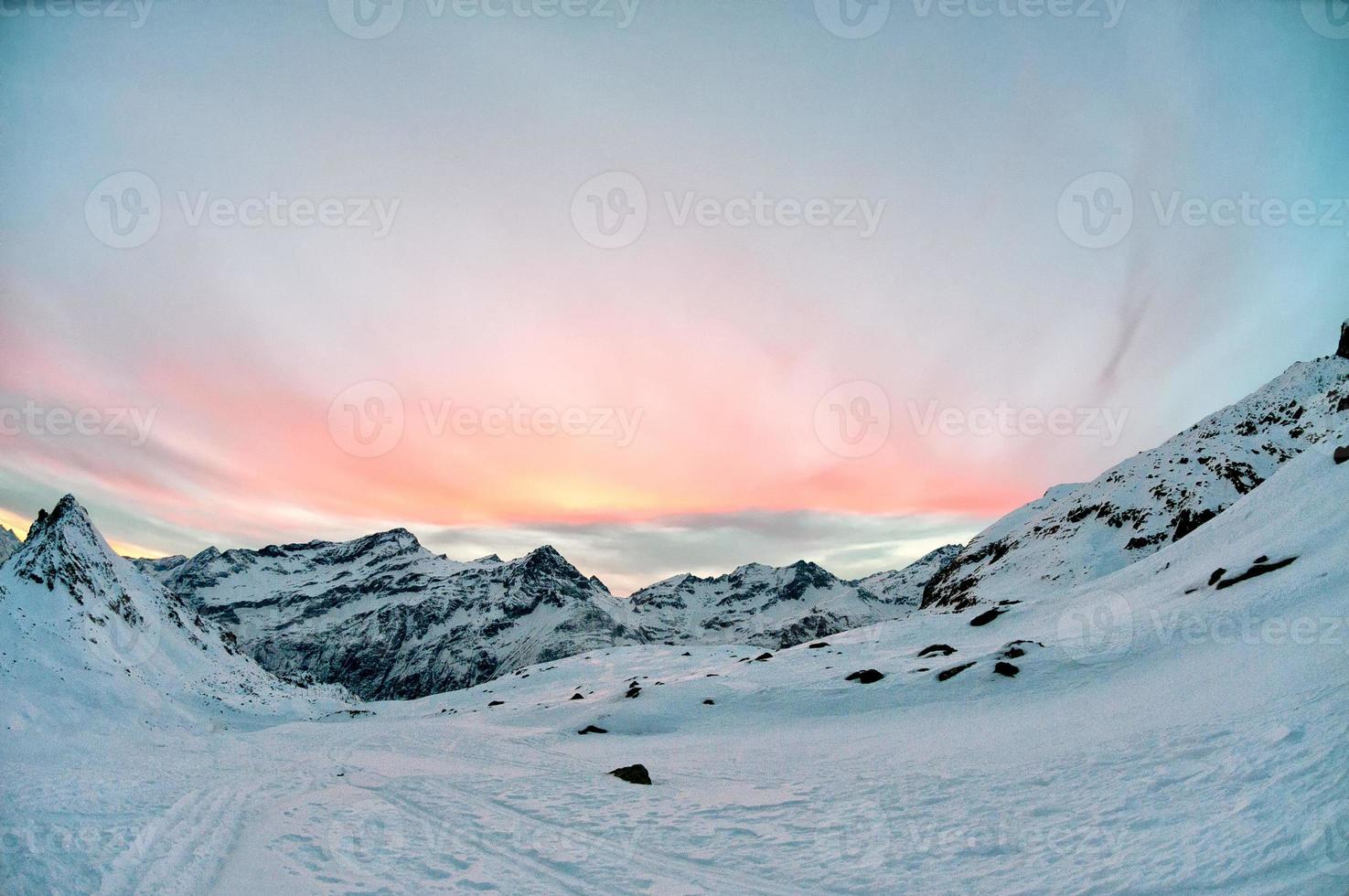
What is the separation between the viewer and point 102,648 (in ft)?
151

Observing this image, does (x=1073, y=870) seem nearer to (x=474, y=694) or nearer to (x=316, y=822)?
(x=316, y=822)

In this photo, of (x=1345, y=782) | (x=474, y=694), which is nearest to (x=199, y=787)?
(x=1345, y=782)

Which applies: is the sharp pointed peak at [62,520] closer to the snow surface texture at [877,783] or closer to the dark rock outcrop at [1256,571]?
the snow surface texture at [877,783]

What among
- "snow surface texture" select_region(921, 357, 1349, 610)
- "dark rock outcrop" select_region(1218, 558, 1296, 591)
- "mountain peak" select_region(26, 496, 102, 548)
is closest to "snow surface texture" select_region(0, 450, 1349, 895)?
"dark rock outcrop" select_region(1218, 558, 1296, 591)

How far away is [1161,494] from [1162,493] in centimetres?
25

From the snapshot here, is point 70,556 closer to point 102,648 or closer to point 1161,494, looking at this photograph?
point 102,648

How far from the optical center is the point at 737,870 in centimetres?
1030

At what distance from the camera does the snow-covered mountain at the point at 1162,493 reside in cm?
6725

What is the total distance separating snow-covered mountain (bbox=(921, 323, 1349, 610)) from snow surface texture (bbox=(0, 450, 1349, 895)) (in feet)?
127

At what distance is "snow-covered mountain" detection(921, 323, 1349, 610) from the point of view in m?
67.2

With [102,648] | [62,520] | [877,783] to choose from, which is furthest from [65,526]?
[877,783]

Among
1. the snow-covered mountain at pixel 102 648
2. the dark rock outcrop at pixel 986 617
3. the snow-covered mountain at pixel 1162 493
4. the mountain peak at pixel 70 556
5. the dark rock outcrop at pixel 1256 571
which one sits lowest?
the snow-covered mountain at pixel 102 648

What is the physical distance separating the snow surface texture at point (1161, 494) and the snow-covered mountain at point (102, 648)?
80713 millimetres

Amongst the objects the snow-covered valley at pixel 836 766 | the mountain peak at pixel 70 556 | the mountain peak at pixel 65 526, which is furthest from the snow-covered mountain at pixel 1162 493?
the mountain peak at pixel 65 526
